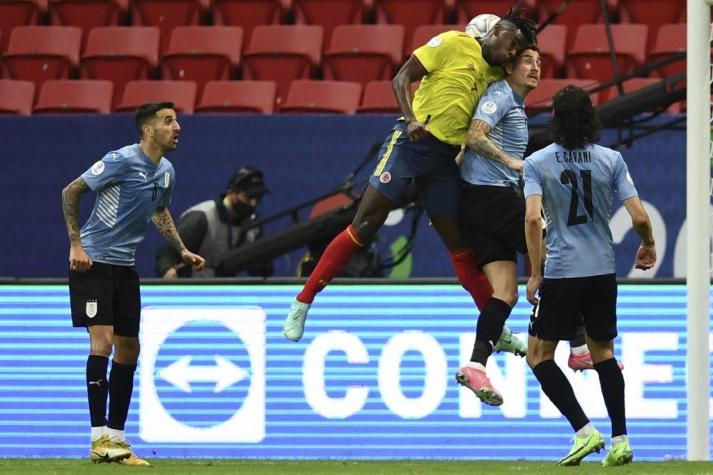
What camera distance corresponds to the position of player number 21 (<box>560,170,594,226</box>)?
7.39 meters

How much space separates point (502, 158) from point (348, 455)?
288 cm

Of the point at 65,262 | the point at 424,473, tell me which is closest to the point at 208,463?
the point at 424,473

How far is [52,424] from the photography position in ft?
33.1

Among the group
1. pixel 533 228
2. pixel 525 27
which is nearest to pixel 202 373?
pixel 533 228

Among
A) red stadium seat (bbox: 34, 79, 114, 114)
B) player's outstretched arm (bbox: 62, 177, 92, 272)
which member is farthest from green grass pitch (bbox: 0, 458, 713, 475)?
red stadium seat (bbox: 34, 79, 114, 114)

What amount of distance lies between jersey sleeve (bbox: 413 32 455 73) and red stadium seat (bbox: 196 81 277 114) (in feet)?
17.3

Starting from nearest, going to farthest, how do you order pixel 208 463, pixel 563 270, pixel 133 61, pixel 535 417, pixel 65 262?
pixel 563 270
pixel 208 463
pixel 535 417
pixel 65 262
pixel 133 61

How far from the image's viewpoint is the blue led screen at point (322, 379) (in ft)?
32.0

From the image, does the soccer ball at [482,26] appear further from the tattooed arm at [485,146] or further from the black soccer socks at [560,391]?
the black soccer socks at [560,391]

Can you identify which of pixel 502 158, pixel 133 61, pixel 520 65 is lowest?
pixel 502 158

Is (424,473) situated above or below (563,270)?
below

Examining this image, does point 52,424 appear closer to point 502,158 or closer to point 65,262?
point 65,262

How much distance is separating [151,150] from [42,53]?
233 inches

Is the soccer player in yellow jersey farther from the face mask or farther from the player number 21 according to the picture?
the face mask
